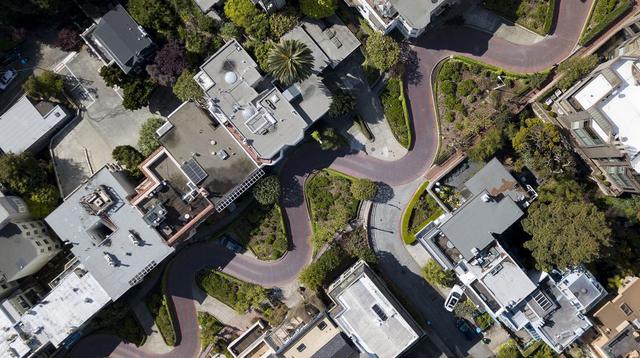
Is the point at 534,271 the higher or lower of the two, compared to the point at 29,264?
lower

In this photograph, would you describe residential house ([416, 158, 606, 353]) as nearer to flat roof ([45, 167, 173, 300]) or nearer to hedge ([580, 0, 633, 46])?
hedge ([580, 0, 633, 46])

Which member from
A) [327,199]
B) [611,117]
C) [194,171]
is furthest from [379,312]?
[611,117]

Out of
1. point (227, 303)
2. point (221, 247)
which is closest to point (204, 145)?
point (221, 247)

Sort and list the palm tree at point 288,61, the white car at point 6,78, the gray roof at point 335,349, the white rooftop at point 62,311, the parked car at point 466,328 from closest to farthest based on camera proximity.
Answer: the palm tree at point 288,61
the gray roof at point 335,349
the white rooftop at point 62,311
the white car at point 6,78
the parked car at point 466,328

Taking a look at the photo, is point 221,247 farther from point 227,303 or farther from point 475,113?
point 475,113

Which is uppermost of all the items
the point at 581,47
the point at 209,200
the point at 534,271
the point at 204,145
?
the point at 204,145

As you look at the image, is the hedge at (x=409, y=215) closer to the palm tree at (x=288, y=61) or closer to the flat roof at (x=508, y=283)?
the flat roof at (x=508, y=283)

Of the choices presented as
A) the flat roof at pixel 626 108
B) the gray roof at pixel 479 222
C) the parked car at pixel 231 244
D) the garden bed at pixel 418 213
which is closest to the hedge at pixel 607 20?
the flat roof at pixel 626 108
